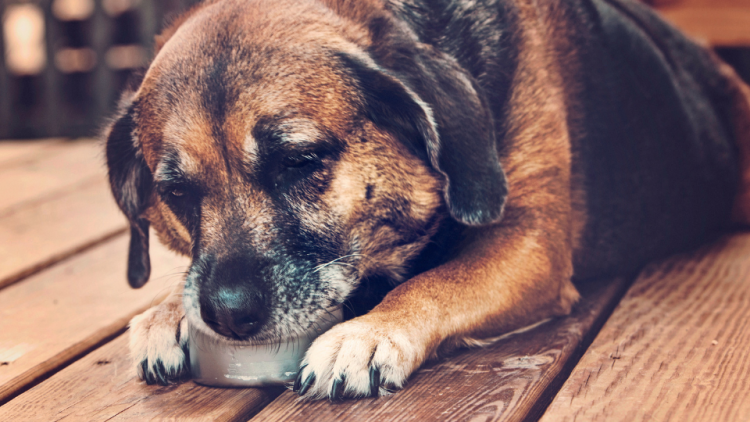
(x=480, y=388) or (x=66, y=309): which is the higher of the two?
(x=480, y=388)

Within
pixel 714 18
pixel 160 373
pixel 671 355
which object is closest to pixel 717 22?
pixel 714 18

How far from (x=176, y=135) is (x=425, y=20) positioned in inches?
31.7

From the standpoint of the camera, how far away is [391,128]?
196 centimetres

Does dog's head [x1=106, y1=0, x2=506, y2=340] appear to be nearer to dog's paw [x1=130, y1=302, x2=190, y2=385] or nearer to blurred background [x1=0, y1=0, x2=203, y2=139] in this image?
dog's paw [x1=130, y1=302, x2=190, y2=385]

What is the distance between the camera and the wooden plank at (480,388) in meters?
1.57

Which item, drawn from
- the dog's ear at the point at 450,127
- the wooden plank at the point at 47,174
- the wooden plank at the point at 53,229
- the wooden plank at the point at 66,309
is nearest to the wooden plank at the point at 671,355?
the dog's ear at the point at 450,127

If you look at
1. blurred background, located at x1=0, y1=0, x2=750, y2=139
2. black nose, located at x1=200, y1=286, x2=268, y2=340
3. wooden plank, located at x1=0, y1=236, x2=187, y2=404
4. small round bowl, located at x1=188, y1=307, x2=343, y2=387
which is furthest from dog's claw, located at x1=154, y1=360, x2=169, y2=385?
blurred background, located at x1=0, y1=0, x2=750, y2=139

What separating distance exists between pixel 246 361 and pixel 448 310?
0.52 meters

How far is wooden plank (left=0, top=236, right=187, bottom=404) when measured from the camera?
199 centimetres

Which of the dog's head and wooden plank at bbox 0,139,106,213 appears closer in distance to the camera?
the dog's head

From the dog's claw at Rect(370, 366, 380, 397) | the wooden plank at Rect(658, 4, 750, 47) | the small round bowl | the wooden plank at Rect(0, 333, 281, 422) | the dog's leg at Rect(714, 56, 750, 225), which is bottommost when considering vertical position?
the wooden plank at Rect(0, 333, 281, 422)

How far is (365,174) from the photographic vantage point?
1.90m

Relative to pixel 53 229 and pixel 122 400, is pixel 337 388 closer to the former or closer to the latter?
pixel 122 400

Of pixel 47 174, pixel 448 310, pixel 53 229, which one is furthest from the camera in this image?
pixel 47 174
